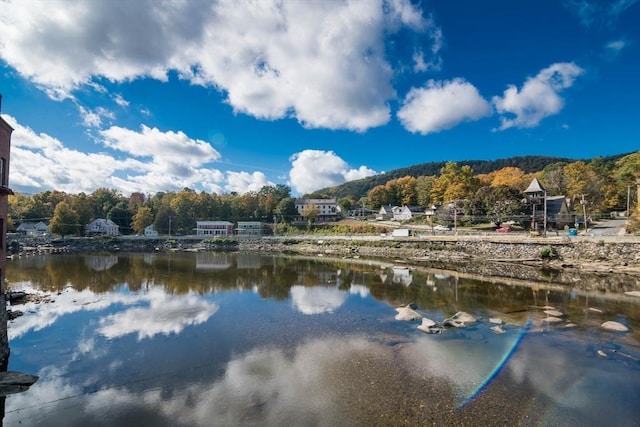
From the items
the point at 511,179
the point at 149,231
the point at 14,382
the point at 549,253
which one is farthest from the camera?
the point at 149,231

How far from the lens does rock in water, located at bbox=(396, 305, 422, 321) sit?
1874 centimetres

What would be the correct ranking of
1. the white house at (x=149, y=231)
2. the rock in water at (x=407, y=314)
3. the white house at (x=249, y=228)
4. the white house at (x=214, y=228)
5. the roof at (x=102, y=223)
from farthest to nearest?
1. the white house at (x=249, y=228)
2. the white house at (x=214, y=228)
3. the white house at (x=149, y=231)
4. the roof at (x=102, y=223)
5. the rock in water at (x=407, y=314)

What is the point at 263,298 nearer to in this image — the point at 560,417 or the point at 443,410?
the point at 443,410

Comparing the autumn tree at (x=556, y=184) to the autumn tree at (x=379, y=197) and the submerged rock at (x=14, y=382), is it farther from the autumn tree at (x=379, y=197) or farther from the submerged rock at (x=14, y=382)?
the submerged rock at (x=14, y=382)

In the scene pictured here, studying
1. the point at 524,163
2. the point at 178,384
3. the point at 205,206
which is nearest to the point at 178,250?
the point at 205,206

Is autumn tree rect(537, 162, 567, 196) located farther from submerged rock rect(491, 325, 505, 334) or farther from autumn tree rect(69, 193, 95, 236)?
autumn tree rect(69, 193, 95, 236)

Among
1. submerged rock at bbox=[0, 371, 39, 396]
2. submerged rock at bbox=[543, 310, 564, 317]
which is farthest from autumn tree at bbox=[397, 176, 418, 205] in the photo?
submerged rock at bbox=[0, 371, 39, 396]

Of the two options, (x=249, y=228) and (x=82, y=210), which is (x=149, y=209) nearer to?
(x=82, y=210)

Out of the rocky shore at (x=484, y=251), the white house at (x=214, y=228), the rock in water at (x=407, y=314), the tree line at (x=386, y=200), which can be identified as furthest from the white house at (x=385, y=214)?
the rock in water at (x=407, y=314)

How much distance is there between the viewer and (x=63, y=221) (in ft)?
254

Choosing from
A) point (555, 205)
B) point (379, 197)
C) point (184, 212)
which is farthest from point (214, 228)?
point (555, 205)

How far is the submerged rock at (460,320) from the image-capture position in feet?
57.1

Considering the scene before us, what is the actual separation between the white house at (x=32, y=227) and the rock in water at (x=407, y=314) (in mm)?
100366

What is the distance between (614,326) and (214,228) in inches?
3392
